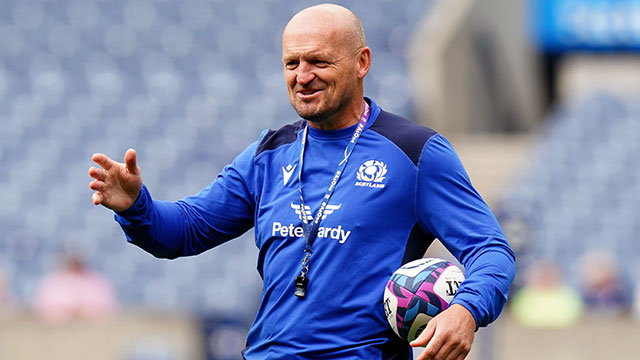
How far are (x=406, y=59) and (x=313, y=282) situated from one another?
14964 mm

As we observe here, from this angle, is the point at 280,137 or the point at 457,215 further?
the point at 280,137

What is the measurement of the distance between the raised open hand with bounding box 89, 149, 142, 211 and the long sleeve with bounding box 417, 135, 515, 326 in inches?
36.8

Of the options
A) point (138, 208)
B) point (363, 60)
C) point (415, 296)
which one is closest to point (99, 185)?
point (138, 208)

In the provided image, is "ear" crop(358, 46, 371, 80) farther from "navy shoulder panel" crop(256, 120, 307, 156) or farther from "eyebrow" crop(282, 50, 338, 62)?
"navy shoulder panel" crop(256, 120, 307, 156)

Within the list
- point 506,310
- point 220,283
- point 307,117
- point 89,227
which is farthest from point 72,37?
point 307,117

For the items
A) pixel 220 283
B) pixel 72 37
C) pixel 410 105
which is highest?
pixel 72 37

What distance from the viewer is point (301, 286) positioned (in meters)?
3.87

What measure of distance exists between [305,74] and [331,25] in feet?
0.59

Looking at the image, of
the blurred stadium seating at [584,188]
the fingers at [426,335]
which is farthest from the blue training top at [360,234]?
the blurred stadium seating at [584,188]

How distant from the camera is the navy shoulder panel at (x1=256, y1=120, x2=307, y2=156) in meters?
4.20

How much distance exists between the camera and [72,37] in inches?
770

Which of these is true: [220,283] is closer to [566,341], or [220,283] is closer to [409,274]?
[566,341]

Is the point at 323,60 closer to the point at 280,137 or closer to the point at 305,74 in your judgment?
the point at 305,74

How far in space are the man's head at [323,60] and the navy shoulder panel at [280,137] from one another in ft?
0.76
